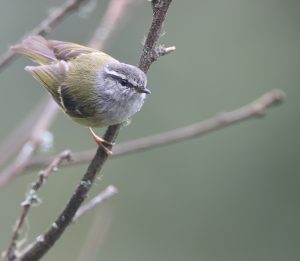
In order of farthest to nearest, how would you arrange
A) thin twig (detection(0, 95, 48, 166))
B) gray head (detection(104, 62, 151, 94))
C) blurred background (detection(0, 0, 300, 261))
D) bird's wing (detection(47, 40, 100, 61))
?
1. blurred background (detection(0, 0, 300, 261))
2. bird's wing (detection(47, 40, 100, 61))
3. gray head (detection(104, 62, 151, 94))
4. thin twig (detection(0, 95, 48, 166))

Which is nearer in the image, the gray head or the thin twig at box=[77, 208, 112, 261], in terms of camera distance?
the thin twig at box=[77, 208, 112, 261]

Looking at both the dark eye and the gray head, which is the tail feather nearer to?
the gray head

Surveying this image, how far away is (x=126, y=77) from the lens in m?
3.20

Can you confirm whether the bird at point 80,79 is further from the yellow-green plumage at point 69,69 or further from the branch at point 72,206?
the branch at point 72,206

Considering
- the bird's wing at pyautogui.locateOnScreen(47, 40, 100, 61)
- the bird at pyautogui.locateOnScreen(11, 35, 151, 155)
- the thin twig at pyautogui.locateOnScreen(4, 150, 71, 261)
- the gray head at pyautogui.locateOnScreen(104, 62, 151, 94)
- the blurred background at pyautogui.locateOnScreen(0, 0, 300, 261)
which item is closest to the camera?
the thin twig at pyautogui.locateOnScreen(4, 150, 71, 261)

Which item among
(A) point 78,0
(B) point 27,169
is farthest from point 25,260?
(A) point 78,0

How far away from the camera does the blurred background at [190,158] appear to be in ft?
23.9

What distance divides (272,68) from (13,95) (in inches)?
128

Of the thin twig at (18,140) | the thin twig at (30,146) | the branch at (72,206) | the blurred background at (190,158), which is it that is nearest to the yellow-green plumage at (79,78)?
the thin twig at (18,140)

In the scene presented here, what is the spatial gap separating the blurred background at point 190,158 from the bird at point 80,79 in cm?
340

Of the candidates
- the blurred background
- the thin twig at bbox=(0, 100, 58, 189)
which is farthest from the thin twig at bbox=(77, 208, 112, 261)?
the blurred background

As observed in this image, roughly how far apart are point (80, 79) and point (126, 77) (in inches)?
24.5

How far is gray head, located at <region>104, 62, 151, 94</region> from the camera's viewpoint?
308 centimetres

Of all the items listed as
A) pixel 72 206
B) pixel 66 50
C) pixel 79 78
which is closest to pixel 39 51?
pixel 66 50
